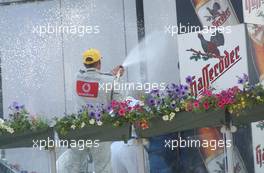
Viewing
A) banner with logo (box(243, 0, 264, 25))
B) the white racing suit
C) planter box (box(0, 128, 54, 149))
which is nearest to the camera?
planter box (box(0, 128, 54, 149))

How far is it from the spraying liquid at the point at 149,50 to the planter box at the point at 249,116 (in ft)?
6.73

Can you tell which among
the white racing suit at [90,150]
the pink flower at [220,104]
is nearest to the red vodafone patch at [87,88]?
the white racing suit at [90,150]

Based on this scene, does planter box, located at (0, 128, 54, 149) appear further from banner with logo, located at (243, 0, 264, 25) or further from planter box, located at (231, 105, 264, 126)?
banner with logo, located at (243, 0, 264, 25)

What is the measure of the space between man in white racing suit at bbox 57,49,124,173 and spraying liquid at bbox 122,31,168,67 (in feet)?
1.56

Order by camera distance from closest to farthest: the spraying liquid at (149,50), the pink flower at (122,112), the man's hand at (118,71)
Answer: the pink flower at (122,112) → the man's hand at (118,71) → the spraying liquid at (149,50)

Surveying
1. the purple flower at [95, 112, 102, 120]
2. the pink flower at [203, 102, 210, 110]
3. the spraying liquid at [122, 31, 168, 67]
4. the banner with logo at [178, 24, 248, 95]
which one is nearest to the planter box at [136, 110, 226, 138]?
the pink flower at [203, 102, 210, 110]

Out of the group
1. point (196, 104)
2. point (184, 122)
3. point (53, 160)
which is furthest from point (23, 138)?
point (196, 104)

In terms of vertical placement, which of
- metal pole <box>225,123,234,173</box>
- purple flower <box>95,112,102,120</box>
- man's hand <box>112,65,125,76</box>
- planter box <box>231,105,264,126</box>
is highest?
man's hand <box>112,65,125,76</box>

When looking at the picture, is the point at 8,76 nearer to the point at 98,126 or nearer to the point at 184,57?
the point at 184,57

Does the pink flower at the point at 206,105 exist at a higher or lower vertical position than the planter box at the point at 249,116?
higher

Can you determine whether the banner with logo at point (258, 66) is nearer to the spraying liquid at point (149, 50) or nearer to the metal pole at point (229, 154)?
the spraying liquid at point (149, 50)

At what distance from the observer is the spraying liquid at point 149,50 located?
7.07 metres

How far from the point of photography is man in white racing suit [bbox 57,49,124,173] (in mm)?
5836

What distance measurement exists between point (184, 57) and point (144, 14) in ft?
2.34
